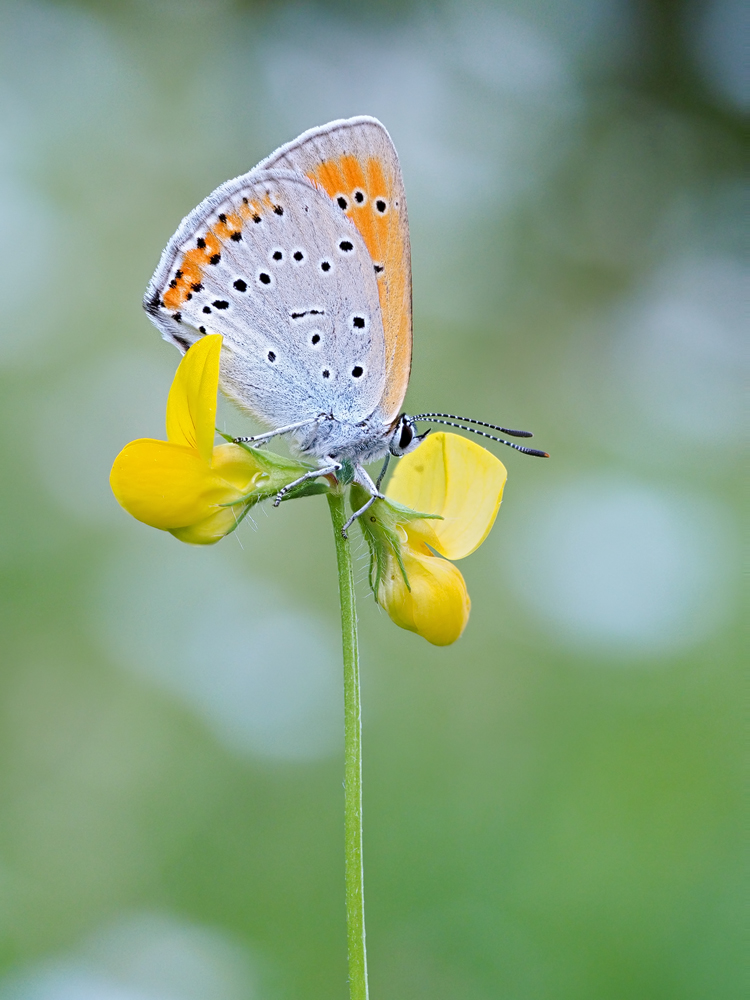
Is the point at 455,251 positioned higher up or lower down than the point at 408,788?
higher up

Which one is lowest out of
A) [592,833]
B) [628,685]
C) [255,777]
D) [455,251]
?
[255,777]

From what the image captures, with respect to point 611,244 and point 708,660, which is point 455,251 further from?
point 708,660

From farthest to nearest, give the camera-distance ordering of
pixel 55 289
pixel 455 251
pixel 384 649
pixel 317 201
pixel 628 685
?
pixel 455 251 < pixel 55 289 < pixel 384 649 < pixel 628 685 < pixel 317 201

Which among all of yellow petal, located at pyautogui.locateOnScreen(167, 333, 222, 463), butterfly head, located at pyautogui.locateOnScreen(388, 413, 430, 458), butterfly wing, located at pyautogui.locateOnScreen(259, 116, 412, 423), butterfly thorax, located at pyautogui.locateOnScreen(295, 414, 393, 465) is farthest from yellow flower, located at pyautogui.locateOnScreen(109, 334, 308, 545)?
butterfly wing, located at pyautogui.locateOnScreen(259, 116, 412, 423)

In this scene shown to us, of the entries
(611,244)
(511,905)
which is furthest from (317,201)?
(611,244)

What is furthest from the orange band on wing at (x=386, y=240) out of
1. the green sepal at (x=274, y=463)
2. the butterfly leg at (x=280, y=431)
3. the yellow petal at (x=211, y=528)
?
the yellow petal at (x=211, y=528)

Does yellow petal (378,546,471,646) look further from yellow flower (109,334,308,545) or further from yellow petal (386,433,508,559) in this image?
yellow flower (109,334,308,545)

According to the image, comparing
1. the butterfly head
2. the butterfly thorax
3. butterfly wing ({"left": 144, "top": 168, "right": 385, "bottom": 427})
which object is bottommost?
the butterfly thorax
